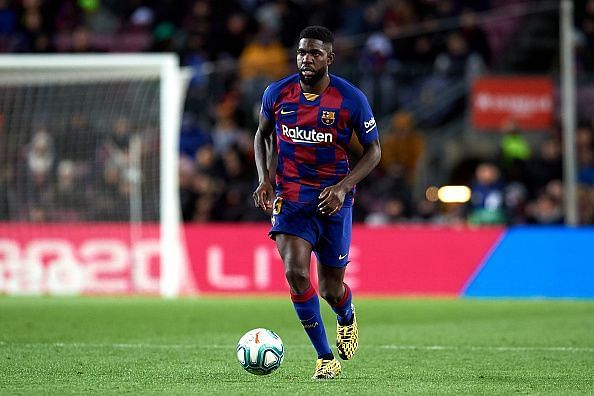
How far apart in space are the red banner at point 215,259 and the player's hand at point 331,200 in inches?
395

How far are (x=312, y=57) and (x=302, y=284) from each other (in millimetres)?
1434

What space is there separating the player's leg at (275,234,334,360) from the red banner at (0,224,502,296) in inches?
387

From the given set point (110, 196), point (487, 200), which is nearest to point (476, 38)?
point (487, 200)

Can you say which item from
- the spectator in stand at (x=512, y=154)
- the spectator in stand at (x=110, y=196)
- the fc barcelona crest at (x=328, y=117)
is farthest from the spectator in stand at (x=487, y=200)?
the fc barcelona crest at (x=328, y=117)

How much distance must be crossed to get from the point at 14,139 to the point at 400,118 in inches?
242

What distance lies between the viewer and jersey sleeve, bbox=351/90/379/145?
8.09m

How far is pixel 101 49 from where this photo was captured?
74.0 feet

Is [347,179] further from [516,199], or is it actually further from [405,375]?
[516,199]

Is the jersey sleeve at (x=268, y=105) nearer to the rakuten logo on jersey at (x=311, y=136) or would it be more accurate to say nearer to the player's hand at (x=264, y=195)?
the rakuten logo on jersey at (x=311, y=136)

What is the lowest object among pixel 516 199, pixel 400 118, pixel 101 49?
pixel 516 199

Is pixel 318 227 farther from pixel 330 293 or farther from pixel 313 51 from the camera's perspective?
pixel 313 51

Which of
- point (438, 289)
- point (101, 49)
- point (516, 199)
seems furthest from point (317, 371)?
point (101, 49)

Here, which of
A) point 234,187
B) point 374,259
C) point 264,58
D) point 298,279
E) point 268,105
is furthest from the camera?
point 264,58

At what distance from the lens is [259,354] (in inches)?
305
